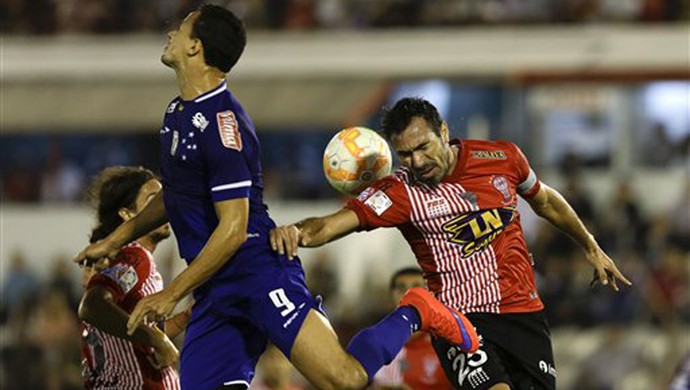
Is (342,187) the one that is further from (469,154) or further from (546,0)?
(546,0)

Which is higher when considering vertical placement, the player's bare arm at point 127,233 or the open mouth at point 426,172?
the open mouth at point 426,172

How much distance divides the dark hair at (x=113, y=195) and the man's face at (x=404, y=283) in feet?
6.74

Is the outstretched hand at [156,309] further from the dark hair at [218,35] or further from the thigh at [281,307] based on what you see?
the dark hair at [218,35]

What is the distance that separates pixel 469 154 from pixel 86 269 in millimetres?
2044

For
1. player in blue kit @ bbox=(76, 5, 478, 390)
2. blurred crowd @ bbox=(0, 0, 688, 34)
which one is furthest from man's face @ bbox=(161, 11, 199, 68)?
blurred crowd @ bbox=(0, 0, 688, 34)

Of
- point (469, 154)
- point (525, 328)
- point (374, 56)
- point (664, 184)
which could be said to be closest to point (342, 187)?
point (469, 154)

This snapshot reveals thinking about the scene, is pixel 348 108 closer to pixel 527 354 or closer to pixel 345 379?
pixel 527 354

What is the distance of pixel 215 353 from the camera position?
6969 mm

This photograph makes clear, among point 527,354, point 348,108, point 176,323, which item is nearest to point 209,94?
point 176,323

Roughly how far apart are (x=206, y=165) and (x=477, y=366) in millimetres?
1796

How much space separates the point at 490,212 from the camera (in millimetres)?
7672

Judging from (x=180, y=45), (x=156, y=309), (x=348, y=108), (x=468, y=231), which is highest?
(x=180, y=45)

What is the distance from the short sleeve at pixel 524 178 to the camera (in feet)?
25.9

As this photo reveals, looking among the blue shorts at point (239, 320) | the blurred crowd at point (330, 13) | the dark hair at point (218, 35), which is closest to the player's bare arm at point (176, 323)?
the blue shorts at point (239, 320)
